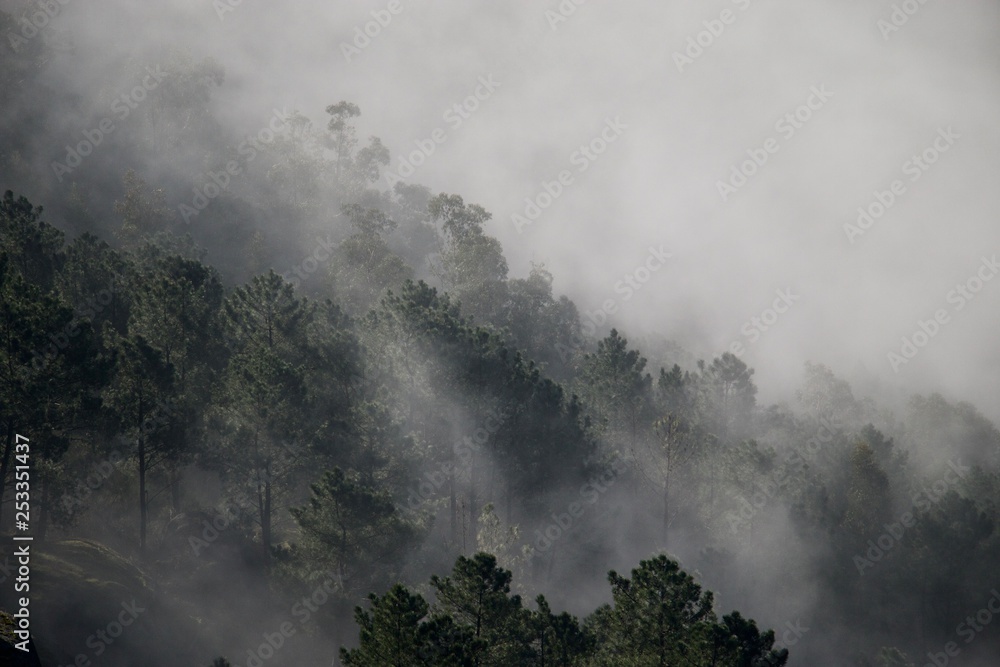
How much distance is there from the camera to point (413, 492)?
52156mm

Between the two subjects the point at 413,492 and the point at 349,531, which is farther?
the point at 413,492

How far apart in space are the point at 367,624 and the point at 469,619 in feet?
11.5

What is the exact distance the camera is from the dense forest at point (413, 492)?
107ft

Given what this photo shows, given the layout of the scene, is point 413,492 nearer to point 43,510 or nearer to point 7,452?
point 43,510

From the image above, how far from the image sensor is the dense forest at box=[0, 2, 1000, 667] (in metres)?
32.7

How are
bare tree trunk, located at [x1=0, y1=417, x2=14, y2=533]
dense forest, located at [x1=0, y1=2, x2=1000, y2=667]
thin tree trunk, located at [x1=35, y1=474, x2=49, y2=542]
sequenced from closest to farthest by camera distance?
dense forest, located at [x1=0, y1=2, x2=1000, y2=667] → bare tree trunk, located at [x1=0, y1=417, x2=14, y2=533] → thin tree trunk, located at [x1=35, y1=474, x2=49, y2=542]

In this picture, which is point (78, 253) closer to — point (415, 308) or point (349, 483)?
point (415, 308)

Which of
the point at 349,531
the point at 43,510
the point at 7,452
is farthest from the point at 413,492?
the point at 7,452

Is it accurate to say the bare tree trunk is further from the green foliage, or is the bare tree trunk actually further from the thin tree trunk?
the green foliage

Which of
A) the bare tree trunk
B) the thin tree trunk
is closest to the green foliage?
the bare tree trunk

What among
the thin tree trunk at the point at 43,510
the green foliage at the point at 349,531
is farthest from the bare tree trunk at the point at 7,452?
the green foliage at the point at 349,531

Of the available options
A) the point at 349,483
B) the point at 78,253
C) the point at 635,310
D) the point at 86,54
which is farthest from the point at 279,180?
the point at 635,310

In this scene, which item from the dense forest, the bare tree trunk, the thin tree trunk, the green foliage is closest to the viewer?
the dense forest

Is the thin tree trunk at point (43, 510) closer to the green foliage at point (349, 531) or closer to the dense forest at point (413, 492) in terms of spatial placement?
the dense forest at point (413, 492)
